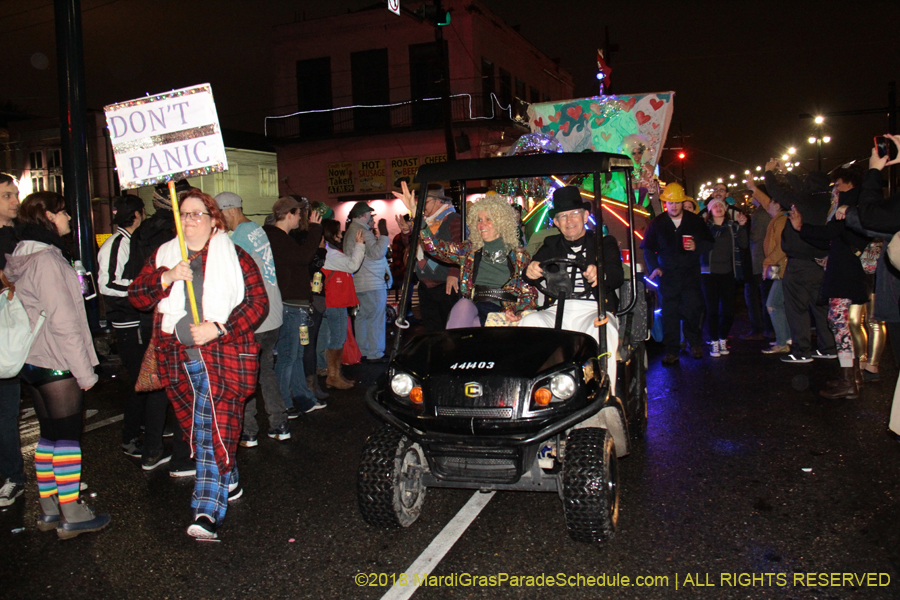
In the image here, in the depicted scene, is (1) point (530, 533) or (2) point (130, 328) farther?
(2) point (130, 328)

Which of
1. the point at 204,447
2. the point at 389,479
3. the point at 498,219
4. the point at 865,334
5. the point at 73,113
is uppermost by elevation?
the point at 73,113

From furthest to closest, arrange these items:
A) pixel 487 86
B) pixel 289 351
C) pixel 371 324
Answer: pixel 487 86 < pixel 371 324 < pixel 289 351

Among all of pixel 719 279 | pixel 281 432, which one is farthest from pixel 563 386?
pixel 719 279

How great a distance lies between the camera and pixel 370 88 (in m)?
29.4

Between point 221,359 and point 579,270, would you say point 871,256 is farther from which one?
point 221,359

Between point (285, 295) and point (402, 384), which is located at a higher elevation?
point (285, 295)

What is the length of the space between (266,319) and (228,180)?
99.0 ft

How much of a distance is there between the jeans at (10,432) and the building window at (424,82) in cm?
2552

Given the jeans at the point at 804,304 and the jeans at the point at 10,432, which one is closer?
the jeans at the point at 10,432

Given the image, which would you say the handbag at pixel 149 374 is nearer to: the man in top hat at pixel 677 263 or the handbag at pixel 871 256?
the man in top hat at pixel 677 263

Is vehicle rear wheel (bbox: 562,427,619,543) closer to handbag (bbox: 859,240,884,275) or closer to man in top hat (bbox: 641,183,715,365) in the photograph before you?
handbag (bbox: 859,240,884,275)

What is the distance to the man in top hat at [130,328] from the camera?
5062 millimetres

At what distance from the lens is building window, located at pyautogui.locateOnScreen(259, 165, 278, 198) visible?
35.6 meters

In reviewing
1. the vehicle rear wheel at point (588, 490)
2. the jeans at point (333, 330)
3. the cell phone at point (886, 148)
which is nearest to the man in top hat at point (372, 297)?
the jeans at point (333, 330)
